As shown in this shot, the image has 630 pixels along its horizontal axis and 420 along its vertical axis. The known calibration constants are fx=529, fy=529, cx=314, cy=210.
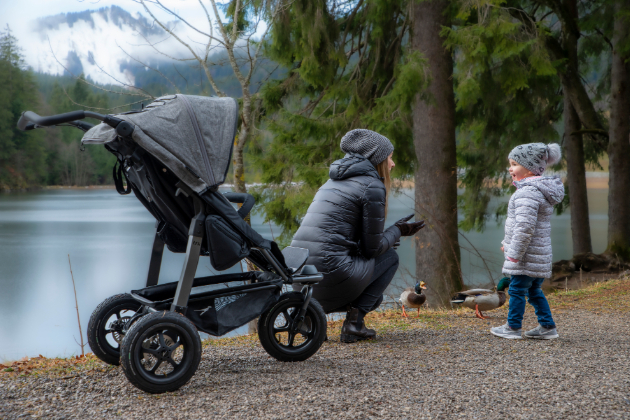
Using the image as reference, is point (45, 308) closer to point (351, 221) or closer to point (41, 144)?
point (351, 221)

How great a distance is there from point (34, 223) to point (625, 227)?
98.1 ft

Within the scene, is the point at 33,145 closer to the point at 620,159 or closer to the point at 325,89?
the point at 325,89

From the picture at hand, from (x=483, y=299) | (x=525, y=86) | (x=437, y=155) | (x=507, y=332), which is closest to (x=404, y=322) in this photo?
(x=483, y=299)

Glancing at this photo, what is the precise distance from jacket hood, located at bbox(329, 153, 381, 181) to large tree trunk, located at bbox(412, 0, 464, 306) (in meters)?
4.75

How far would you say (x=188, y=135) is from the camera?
2.94 meters

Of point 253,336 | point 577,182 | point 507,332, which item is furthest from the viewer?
point 577,182

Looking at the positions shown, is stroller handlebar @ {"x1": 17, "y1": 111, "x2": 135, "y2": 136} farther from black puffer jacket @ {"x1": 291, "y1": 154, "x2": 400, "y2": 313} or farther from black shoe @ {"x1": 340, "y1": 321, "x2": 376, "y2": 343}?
black shoe @ {"x1": 340, "y1": 321, "x2": 376, "y2": 343}

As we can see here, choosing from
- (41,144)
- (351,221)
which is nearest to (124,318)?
(351,221)

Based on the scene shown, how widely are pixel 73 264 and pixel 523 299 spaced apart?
22.2 metres

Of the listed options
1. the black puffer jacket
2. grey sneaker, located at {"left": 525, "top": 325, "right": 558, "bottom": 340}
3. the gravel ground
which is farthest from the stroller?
grey sneaker, located at {"left": 525, "top": 325, "right": 558, "bottom": 340}

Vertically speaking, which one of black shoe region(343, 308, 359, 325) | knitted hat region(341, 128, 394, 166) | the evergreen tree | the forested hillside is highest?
the forested hillside

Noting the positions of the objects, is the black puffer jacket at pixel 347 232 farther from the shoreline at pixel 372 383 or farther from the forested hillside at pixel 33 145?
the forested hillside at pixel 33 145

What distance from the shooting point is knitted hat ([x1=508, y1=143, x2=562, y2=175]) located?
3920 millimetres

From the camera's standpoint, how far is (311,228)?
381 cm
